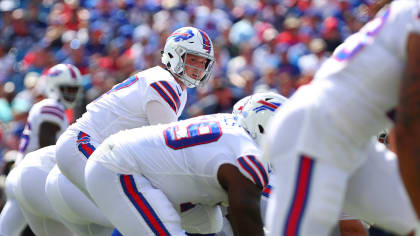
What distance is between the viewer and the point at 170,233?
4305 mm

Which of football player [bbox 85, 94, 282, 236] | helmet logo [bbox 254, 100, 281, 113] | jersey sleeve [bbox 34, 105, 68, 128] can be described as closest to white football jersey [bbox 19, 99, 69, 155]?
jersey sleeve [bbox 34, 105, 68, 128]

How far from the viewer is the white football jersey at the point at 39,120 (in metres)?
7.38

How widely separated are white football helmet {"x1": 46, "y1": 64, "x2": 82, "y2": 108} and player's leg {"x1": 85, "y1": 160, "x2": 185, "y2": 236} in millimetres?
3719

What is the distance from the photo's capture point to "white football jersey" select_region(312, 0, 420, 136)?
3059mm

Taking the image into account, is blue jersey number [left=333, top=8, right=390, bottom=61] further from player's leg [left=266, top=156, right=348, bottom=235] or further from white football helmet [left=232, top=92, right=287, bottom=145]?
white football helmet [left=232, top=92, right=287, bottom=145]

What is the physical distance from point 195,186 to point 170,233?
0.30 meters

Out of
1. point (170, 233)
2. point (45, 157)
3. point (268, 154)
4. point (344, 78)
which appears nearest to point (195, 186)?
point (170, 233)

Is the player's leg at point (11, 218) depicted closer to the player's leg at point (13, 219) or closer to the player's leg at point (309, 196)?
the player's leg at point (13, 219)

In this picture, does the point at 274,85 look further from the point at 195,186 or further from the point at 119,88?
the point at 195,186

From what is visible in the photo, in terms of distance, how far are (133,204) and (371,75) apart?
1823mm

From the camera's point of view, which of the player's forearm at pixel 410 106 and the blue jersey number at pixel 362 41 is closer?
the player's forearm at pixel 410 106

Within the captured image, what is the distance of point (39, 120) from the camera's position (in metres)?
7.37

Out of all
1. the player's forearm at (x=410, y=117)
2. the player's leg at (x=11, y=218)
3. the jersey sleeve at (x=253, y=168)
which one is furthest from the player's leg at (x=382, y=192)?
the player's leg at (x=11, y=218)

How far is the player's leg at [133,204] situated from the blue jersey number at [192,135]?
280mm
